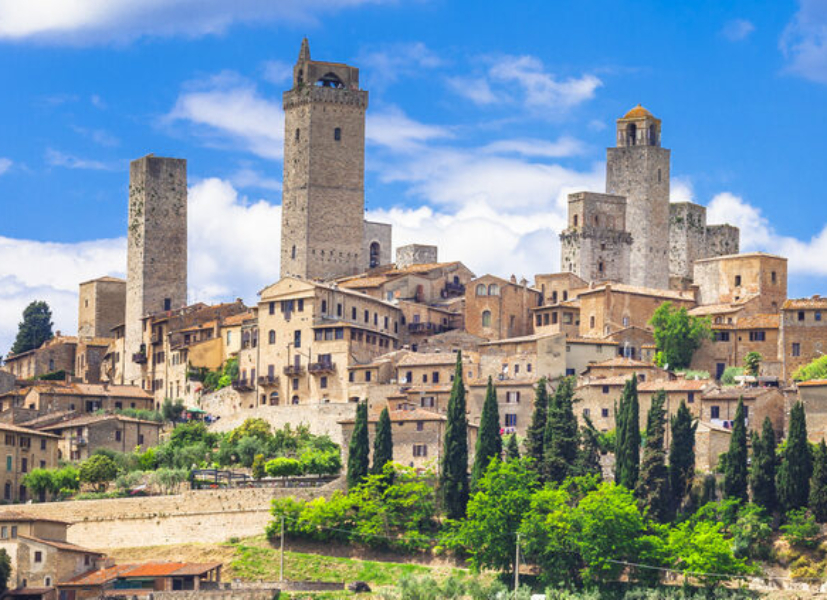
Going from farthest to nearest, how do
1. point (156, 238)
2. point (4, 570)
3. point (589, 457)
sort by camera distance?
point (156, 238)
point (589, 457)
point (4, 570)

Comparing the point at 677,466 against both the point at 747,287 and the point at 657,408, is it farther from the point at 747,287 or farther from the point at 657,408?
the point at 747,287

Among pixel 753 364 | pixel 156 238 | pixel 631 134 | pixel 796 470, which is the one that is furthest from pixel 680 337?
pixel 156 238

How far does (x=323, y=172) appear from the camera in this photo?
Answer: 111625 millimetres

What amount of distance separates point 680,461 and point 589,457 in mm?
3869

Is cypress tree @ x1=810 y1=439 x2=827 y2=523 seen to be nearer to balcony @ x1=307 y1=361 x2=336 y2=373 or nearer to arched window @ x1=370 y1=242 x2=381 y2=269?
balcony @ x1=307 y1=361 x2=336 y2=373

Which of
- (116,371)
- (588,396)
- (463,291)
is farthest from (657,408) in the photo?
(116,371)

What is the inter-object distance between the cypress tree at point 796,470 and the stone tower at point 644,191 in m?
41.5

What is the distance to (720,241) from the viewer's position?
121m

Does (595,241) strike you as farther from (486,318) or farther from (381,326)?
(381,326)

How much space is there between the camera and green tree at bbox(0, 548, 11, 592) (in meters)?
71.9

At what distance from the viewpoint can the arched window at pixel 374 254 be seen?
118438 mm

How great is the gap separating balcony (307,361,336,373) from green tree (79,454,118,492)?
12586mm

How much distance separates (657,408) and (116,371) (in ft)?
141

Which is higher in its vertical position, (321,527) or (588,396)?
(588,396)
